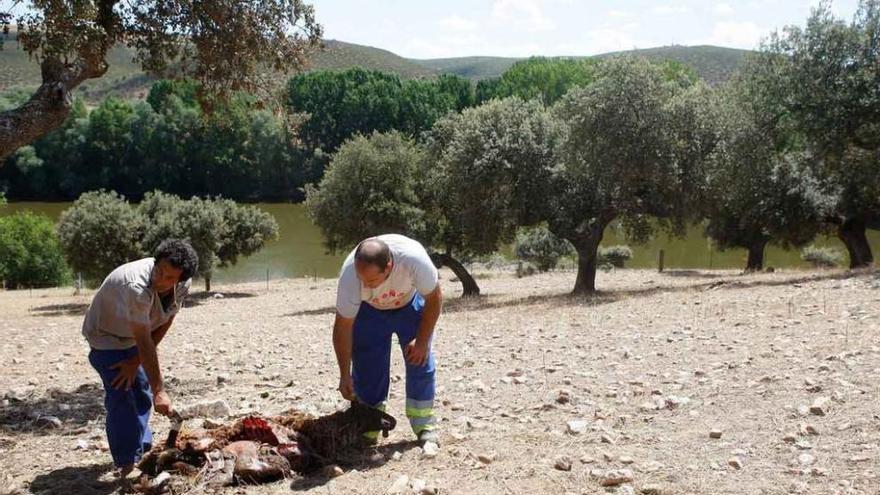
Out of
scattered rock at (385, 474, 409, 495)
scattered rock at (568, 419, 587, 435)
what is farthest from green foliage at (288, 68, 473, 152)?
scattered rock at (385, 474, 409, 495)

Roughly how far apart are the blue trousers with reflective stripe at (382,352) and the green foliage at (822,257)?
42020 millimetres

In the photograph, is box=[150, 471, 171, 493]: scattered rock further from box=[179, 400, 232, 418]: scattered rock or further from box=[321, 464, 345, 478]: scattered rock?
box=[179, 400, 232, 418]: scattered rock

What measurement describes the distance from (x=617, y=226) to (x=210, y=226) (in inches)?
731

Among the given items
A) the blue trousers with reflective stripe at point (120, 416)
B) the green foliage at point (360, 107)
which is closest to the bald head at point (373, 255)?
the blue trousers with reflective stripe at point (120, 416)

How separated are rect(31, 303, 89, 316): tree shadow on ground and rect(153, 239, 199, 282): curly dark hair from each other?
83.2 ft

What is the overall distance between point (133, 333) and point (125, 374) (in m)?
0.37

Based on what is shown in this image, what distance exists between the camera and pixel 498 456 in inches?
250

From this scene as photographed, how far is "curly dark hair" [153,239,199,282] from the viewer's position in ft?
19.7

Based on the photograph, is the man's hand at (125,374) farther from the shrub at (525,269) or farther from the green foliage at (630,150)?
the shrub at (525,269)

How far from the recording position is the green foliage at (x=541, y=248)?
46250mm

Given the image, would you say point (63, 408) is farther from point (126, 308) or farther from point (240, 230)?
point (240, 230)

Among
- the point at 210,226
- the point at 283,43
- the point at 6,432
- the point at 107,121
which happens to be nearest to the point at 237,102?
the point at 283,43

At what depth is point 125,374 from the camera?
20.4ft

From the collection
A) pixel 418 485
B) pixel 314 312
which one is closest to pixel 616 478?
pixel 418 485
